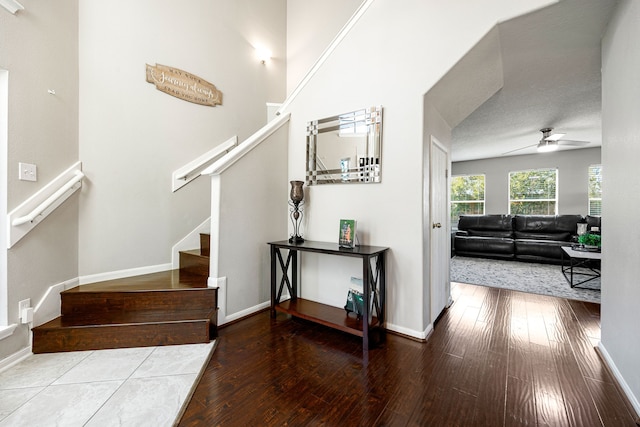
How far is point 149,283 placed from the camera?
99.6 inches

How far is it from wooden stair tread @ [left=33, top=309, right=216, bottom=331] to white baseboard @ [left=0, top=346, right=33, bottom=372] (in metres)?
0.15

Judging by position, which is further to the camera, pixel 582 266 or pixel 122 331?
pixel 582 266

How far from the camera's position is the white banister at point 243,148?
94.2 inches

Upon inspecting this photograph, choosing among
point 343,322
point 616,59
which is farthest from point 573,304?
point 343,322

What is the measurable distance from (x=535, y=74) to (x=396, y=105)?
1.57 m

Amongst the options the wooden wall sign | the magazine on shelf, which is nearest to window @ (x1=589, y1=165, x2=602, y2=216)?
the magazine on shelf

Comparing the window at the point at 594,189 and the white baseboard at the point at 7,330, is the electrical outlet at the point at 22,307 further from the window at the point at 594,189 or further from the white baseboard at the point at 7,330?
the window at the point at 594,189

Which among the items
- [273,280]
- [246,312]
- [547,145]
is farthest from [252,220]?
[547,145]

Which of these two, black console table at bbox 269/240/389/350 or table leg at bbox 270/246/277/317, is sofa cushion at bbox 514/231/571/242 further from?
table leg at bbox 270/246/277/317

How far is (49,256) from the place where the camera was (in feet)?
7.16

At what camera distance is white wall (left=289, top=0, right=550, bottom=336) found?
84.3 inches

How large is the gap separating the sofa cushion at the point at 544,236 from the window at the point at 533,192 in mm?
1040

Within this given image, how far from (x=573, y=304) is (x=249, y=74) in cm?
510

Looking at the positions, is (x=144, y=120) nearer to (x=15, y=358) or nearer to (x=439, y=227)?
(x=15, y=358)
